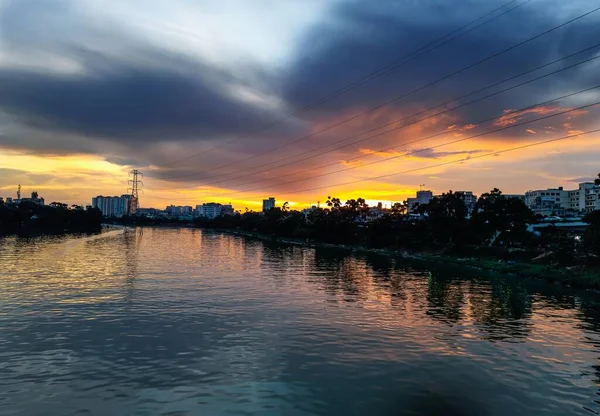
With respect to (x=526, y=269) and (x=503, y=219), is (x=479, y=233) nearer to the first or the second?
(x=503, y=219)

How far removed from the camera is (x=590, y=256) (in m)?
65.4

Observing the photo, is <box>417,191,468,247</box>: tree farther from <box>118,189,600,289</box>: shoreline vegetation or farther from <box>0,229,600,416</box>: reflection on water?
<box>0,229,600,416</box>: reflection on water

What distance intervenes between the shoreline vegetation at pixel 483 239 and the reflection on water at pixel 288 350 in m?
19.0

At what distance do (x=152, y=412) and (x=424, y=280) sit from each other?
174ft

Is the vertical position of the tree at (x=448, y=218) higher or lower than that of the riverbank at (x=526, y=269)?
higher

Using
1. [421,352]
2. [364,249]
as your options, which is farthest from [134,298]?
[364,249]

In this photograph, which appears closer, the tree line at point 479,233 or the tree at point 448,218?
Result: the tree line at point 479,233

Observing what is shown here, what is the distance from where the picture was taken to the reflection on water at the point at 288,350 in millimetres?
18828

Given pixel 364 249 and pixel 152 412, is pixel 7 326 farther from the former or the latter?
pixel 364 249

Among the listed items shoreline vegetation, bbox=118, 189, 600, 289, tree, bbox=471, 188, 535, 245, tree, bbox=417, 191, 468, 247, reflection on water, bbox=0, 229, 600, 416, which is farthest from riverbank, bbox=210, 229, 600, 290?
tree, bbox=471, 188, 535, 245

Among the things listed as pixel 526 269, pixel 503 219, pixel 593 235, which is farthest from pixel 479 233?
pixel 593 235

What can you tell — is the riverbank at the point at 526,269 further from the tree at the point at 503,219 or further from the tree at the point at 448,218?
the tree at the point at 503,219

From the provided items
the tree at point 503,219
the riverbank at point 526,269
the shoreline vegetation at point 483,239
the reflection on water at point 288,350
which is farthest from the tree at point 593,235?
the tree at point 503,219

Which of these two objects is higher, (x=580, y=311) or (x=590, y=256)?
(x=590, y=256)
